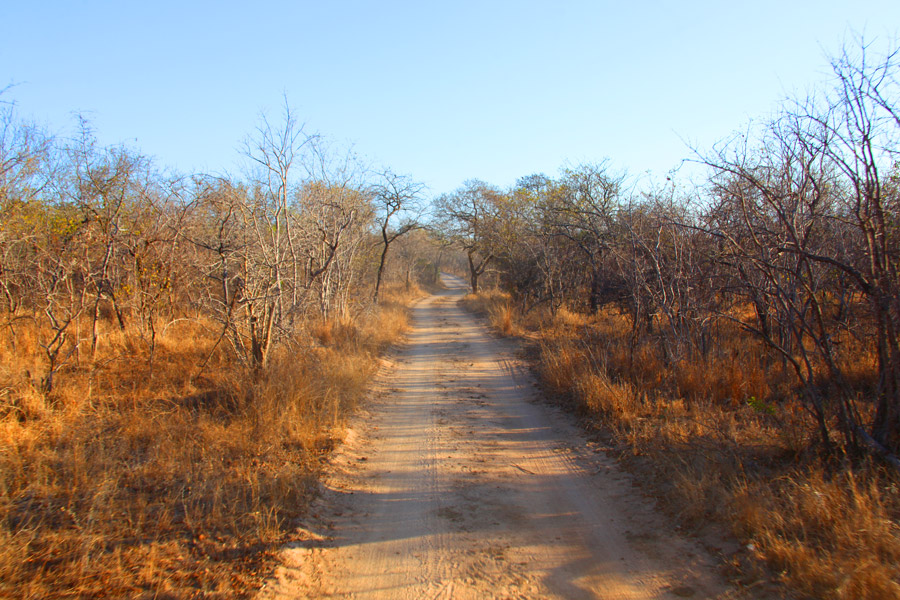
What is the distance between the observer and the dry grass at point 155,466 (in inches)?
115

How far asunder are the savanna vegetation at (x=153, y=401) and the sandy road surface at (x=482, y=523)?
40 cm

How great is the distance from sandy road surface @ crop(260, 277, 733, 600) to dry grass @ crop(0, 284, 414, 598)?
383mm

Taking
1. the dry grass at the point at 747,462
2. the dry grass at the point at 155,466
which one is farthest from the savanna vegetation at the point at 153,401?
the dry grass at the point at 747,462

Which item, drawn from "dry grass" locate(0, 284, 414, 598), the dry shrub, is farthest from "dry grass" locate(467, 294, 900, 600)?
"dry grass" locate(0, 284, 414, 598)

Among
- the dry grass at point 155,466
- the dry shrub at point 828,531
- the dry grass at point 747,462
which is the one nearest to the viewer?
the dry shrub at point 828,531

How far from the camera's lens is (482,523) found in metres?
3.73

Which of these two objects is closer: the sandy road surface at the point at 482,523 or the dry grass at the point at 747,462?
the dry grass at the point at 747,462

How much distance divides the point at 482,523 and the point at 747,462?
2.41 meters

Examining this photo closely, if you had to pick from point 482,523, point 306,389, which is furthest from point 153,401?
point 482,523

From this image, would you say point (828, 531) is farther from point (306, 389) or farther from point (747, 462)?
point (306, 389)

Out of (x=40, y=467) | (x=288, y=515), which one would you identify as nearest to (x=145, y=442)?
(x=40, y=467)

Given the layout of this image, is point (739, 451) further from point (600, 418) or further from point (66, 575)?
point (66, 575)

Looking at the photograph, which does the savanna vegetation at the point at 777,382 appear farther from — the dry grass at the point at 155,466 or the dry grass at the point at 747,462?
the dry grass at the point at 155,466

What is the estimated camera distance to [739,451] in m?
4.30
